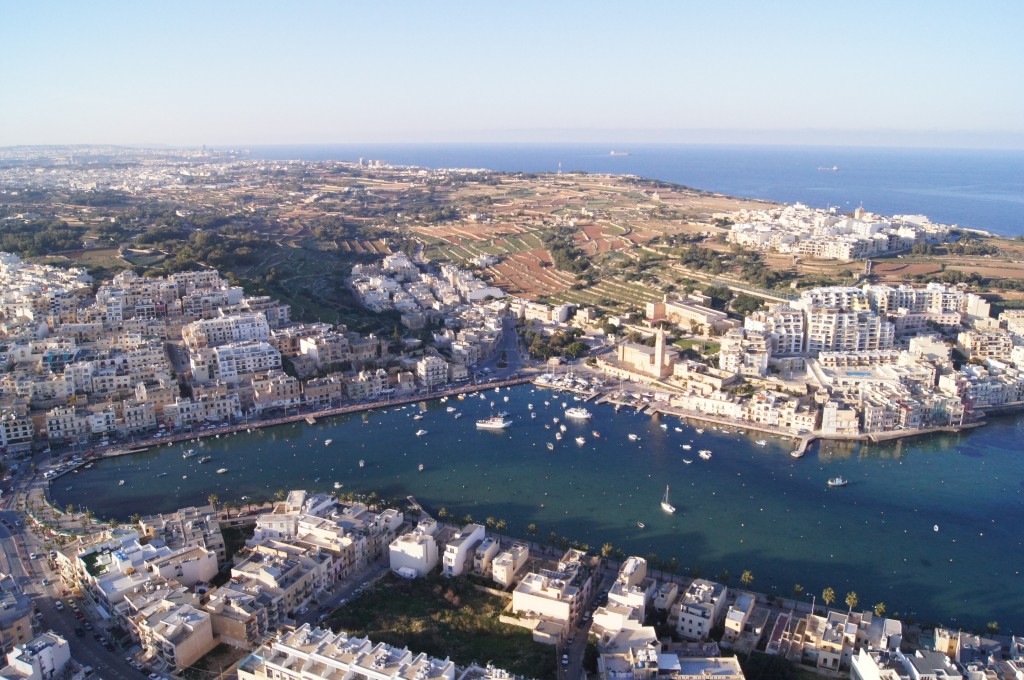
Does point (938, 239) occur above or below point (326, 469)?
above

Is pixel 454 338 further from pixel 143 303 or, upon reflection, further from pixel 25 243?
pixel 25 243

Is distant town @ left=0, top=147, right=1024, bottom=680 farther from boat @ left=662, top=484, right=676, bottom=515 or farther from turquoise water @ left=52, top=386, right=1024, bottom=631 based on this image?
boat @ left=662, top=484, right=676, bottom=515

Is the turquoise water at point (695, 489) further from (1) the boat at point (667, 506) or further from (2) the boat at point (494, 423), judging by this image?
(2) the boat at point (494, 423)

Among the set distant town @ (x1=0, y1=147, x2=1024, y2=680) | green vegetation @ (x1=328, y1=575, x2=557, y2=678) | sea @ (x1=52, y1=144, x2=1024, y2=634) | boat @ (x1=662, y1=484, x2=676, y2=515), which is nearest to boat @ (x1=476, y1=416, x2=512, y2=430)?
sea @ (x1=52, y1=144, x2=1024, y2=634)

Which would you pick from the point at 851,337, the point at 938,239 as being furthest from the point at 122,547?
the point at 938,239

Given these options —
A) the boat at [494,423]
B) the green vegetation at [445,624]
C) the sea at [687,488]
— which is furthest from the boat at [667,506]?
the boat at [494,423]

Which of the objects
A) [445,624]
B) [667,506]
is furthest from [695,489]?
[445,624]
